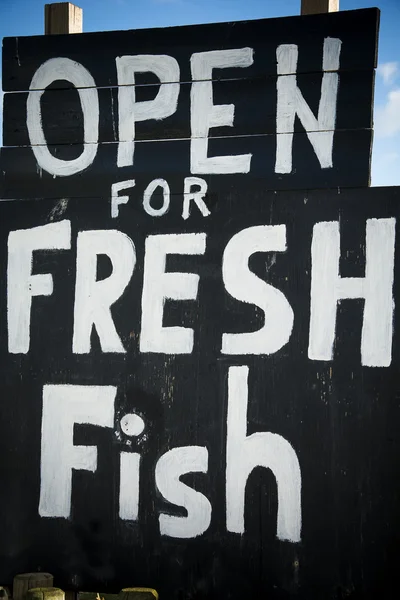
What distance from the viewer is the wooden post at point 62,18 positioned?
12.0 ft

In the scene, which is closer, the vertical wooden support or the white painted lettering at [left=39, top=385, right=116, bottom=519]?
the vertical wooden support

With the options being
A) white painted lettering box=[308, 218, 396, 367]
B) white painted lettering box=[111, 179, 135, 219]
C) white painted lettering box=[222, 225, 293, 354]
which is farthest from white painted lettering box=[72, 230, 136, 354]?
white painted lettering box=[308, 218, 396, 367]

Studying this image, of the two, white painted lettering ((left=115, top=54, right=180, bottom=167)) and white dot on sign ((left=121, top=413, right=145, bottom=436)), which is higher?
white painted lettering ((left=115, top=54, right=180, bottom=167))

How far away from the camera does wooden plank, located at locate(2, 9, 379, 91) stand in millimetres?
3320

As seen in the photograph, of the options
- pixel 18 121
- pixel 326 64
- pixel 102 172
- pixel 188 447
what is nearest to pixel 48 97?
pixel 18 121

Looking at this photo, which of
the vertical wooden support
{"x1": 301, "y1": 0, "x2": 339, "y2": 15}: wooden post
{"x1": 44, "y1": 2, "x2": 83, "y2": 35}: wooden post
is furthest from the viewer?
{"x1": 44, "y1": 2, "x2": 83, "y2": 35}: wooden post

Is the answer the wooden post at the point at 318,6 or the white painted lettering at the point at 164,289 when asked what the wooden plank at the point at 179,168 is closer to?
the white painted lettering at the point at 164,289

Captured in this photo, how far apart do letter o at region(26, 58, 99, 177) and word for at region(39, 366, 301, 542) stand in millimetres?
1140

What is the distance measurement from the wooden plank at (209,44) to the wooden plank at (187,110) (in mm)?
58

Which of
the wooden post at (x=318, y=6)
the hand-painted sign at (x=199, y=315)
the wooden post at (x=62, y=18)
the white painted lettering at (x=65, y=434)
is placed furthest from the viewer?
the wooden post at (x=62, y=18)

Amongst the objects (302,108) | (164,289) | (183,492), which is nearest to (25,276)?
(164,289)

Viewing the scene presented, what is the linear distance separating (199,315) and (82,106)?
1247 millimetres

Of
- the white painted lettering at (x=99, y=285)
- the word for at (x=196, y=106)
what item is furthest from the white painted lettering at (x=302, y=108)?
the white painted lettering at (x=99, y=285)

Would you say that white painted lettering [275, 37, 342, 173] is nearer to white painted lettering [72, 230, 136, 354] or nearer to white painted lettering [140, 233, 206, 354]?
white painted lettering [140, 233, 206, 354]
